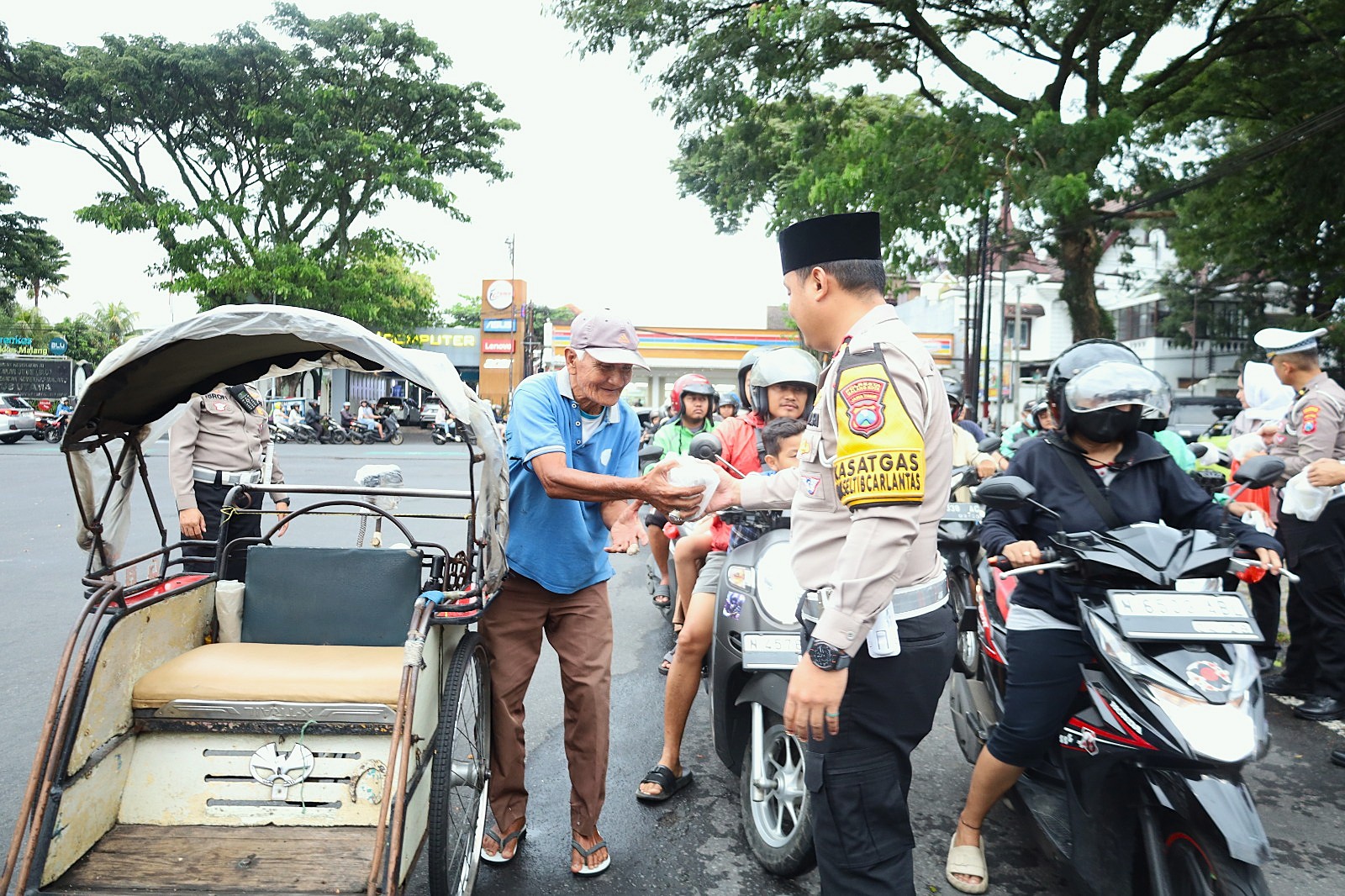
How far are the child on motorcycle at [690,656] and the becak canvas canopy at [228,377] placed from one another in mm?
1019

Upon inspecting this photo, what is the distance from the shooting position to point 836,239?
2.21 meters

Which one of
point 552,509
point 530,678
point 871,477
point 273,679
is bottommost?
point 530,678

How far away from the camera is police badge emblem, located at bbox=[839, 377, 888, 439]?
1985mm

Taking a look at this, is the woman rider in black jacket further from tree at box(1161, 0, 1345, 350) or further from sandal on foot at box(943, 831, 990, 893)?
tree at box(1161, 0, 1345, 350)

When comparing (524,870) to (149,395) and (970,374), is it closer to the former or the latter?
(149,395)

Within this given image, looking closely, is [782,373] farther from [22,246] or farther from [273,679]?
[22,246]

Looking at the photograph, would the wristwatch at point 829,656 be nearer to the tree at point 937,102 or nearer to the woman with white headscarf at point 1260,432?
the woman with white headscarf at point 1260,432

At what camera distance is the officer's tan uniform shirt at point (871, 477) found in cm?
193

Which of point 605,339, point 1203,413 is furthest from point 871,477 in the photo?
point 1203,413

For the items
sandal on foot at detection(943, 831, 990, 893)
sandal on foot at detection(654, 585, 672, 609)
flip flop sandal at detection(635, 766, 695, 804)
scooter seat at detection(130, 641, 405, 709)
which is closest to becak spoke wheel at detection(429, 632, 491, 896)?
scooter seat at detection(130, 641, 405, 709)

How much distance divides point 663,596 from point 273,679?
12.0ft

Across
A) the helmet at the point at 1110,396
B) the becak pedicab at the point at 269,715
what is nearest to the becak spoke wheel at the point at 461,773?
the becak pedicab at the point at 269,715

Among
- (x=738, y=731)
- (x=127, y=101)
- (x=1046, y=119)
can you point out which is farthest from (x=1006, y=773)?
(x=127, y=101)

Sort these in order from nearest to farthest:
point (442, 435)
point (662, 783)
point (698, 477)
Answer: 1. point (698, 477)
2. point (662, 783)
3. point (442, 435)
